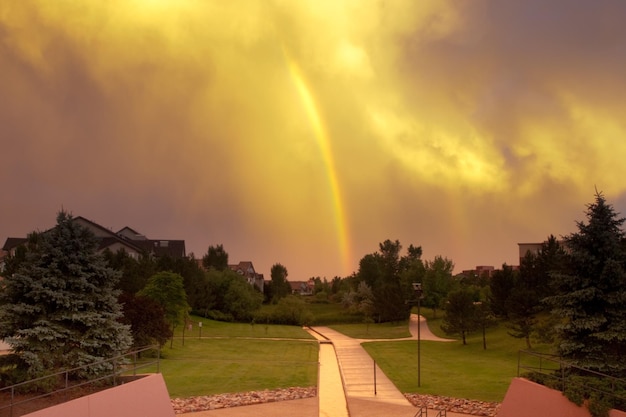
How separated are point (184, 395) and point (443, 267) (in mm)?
82518

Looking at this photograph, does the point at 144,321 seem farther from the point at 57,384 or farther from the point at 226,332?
the point at 226,332

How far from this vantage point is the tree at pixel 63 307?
1936cm

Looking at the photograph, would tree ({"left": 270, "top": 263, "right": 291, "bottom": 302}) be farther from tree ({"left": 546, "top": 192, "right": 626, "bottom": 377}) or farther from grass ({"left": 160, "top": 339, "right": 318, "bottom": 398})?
tree ({"left": 546, "top": 192, "right": 626, "bottom": 377})

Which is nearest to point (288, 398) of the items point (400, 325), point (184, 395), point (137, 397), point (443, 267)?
point (184, 395)

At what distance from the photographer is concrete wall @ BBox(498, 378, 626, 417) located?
16.5 m

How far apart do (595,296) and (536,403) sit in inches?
184

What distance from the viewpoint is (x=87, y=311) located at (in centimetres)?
2069

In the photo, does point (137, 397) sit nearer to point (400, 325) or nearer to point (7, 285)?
point (7, 285)

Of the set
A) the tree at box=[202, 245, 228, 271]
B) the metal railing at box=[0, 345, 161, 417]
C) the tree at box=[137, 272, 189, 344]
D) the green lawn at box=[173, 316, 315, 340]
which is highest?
the tree at box=[202, 245, 228, 271]

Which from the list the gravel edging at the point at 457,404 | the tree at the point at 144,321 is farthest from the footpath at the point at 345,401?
the tree at the point at 144,321

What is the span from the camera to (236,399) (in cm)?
2525

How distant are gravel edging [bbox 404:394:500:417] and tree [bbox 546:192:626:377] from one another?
4.64 meters

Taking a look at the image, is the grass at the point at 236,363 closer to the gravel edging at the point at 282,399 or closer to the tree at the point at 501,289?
the gravel edging at the point at 282,399

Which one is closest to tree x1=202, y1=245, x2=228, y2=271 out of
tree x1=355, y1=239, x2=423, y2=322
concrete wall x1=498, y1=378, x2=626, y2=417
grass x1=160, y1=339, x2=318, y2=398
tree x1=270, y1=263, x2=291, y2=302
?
tree x1=270, y1=263, x2=291, y2=302
